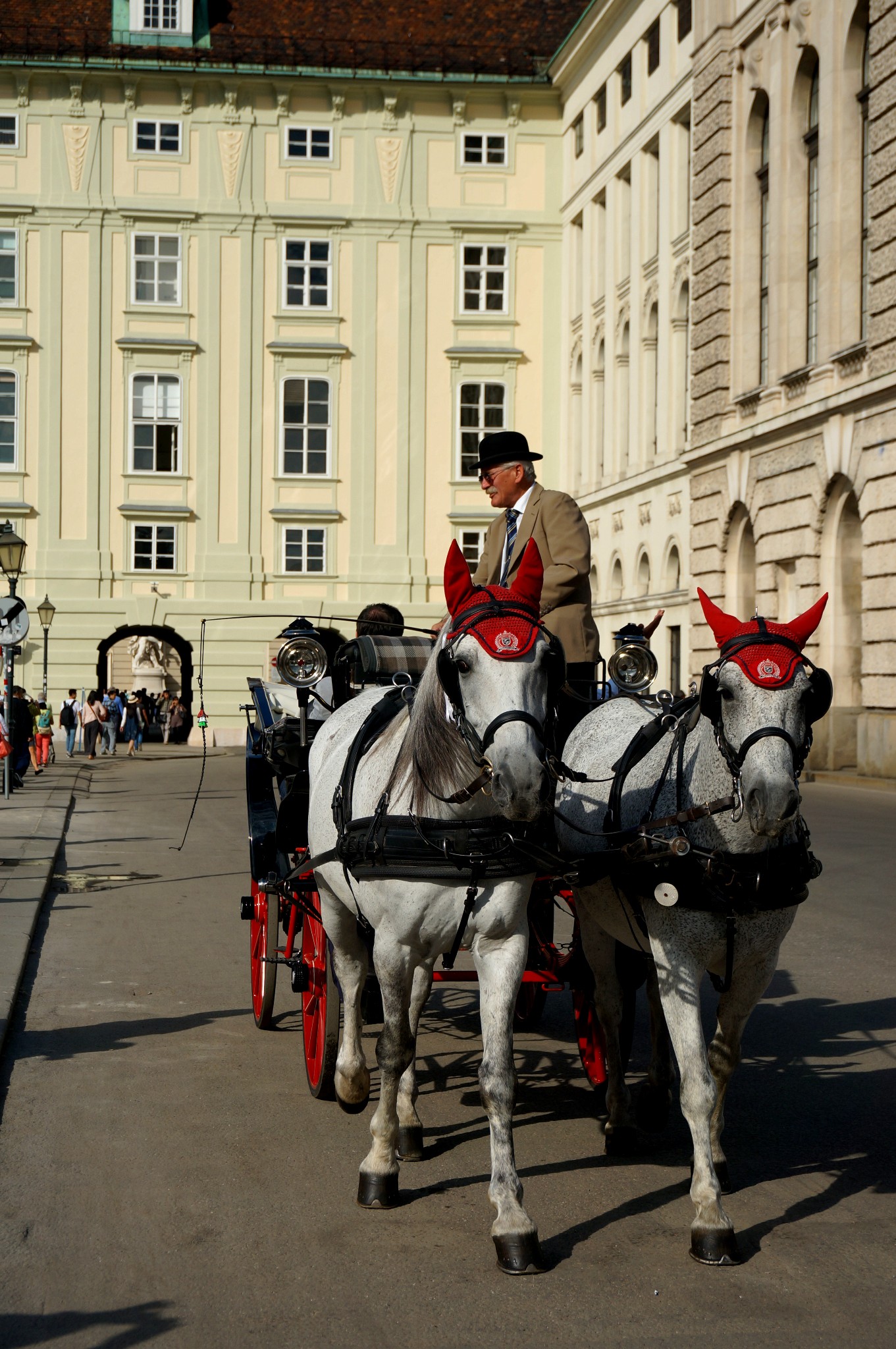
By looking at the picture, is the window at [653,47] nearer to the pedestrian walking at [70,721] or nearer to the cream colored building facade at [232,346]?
the cream colored building facade at [232,346]

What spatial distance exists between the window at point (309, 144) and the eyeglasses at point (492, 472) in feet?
142

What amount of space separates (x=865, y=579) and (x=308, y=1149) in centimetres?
2352

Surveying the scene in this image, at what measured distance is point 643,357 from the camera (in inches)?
1602

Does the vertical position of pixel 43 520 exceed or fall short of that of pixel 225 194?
it falls short

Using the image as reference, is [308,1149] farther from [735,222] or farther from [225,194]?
[225,194]

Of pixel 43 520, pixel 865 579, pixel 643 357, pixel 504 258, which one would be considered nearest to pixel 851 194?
pixel 865 579

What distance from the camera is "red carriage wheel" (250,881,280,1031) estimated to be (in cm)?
802

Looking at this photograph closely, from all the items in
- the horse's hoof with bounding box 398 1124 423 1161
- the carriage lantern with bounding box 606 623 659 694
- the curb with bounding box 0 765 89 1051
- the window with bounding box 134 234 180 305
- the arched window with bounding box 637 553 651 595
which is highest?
the window with bounding box 134 234 180 305

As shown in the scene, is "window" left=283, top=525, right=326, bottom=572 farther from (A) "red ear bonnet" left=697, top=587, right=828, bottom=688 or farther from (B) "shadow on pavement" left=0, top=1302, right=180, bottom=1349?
(B) "shadow on pavement" left=0, top=1302, right=180, bottom=1349

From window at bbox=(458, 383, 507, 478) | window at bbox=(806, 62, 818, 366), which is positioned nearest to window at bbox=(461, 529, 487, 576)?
window at bbox=(458, 383, 507, 478)

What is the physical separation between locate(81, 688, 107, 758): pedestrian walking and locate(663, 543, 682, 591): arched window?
15.5 m

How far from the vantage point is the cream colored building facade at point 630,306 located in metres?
38.2

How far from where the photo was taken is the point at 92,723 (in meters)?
42.1

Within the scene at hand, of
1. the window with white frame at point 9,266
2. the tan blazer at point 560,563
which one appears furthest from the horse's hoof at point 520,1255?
the window with white frame at point 9,266
